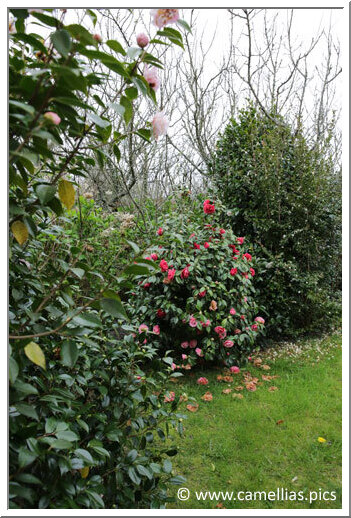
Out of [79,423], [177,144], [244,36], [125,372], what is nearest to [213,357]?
[125,372]

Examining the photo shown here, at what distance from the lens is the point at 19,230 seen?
Result: 33.6 inches

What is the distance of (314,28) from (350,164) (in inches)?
171

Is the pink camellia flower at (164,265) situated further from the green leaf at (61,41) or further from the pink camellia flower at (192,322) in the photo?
the green leaf at (61,41)

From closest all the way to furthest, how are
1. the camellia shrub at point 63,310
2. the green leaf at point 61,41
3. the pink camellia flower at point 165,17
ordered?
the green leaf at point 61,41 → the camellia shrub at point 63,310 → the pink camellia flower at point 165,17

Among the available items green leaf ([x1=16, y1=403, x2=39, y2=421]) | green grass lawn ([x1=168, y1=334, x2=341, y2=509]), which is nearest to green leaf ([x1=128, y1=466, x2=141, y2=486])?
green grass lawn ([x1=168, y1=334, x2=341, y2=509])

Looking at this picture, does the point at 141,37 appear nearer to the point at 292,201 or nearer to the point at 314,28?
the point at 292,201

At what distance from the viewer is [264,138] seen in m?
3.50

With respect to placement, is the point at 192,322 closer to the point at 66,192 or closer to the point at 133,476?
the point at 133,476

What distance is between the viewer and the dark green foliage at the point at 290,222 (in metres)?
3.29

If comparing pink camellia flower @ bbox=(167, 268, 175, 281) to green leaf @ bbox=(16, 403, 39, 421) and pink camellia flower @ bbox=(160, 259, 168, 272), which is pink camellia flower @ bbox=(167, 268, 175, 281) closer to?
pink camellia flower @ bbox=(160, 259, 168, 272)

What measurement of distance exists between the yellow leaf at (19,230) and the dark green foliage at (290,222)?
2586 mm

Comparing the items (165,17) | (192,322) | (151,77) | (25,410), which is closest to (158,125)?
(151,77)

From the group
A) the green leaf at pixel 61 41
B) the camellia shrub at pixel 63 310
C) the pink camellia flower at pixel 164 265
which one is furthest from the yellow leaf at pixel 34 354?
the pink camellia flower at pixel 164 265

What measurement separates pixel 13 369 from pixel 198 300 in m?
1.86
